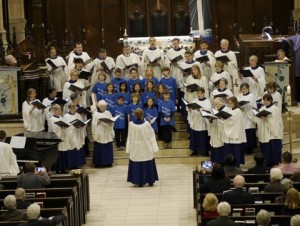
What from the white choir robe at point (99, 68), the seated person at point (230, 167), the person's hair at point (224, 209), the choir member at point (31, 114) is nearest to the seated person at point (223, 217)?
the person's hair at point (224, 209)

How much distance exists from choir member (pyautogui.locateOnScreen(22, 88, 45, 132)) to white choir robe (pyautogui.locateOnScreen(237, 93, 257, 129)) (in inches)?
Answer: 176

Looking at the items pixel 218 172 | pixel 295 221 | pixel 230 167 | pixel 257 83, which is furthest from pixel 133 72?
pixel 295 221

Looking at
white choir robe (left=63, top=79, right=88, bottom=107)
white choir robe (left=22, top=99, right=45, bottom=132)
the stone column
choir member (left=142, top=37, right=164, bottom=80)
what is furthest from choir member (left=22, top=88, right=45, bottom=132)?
the stone column

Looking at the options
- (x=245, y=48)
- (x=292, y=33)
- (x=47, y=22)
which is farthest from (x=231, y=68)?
(x=47, y=22)

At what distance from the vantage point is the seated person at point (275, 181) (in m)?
17.3

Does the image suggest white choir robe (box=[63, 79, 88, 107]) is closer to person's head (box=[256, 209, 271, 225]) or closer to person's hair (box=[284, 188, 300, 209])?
person's hair (box=[284, 188, 300, 209])

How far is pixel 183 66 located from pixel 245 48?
6.06 feet

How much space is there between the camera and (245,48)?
25.7 meters

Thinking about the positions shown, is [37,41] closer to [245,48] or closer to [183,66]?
[183,66]

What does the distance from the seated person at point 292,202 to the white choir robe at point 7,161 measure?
6299 millimetres

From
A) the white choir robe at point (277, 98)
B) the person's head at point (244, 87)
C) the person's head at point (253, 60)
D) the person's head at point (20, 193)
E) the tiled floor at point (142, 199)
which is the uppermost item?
the person's head at point (253, 60)

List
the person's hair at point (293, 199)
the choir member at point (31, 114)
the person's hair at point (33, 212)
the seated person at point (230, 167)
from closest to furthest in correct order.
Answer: the person's hair at point (33, 212), the person's hair at point (293, 199), the seated person at point (230, 167), the choir member at point (31, 114)

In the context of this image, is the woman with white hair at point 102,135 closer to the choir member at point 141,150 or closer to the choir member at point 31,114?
the choir member at point 31,114

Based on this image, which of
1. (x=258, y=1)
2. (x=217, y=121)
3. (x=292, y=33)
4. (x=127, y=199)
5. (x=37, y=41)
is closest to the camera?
(x=127, y=199)
